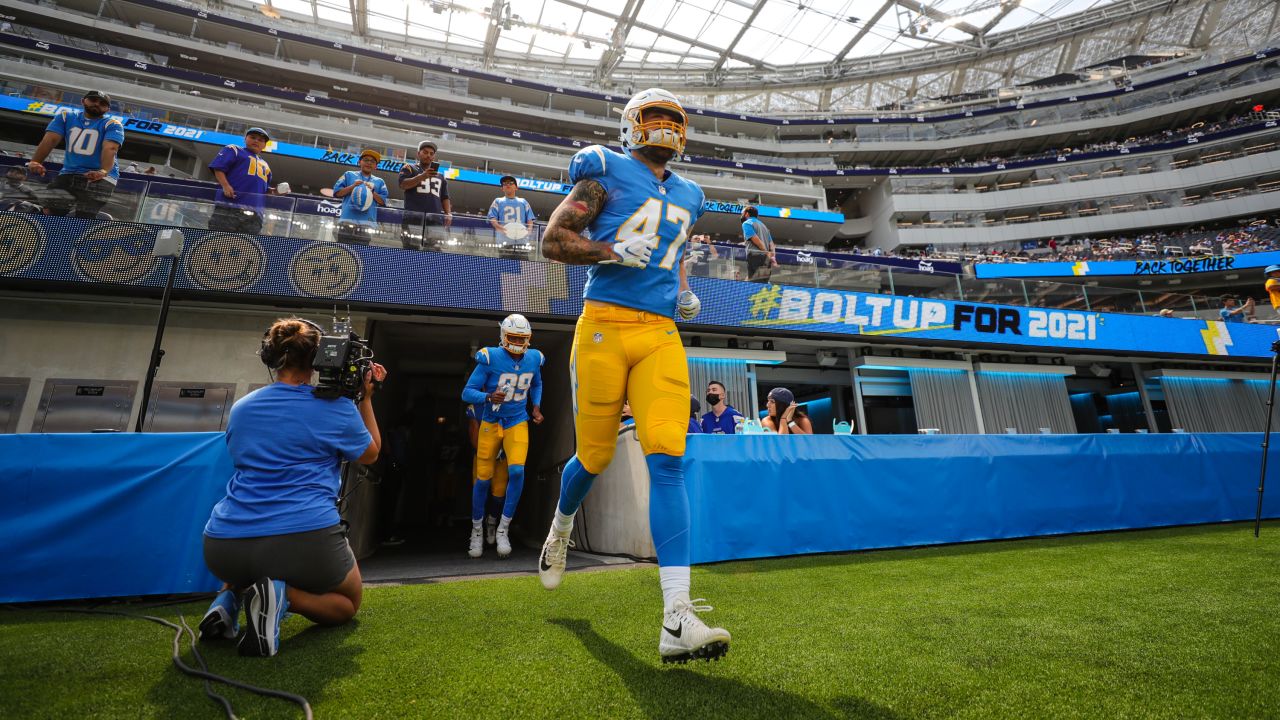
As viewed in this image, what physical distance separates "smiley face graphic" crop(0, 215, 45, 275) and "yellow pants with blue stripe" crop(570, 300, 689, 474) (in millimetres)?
7494

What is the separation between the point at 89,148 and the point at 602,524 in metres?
7.54

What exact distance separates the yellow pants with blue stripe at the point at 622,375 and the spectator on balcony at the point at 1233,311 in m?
16.7

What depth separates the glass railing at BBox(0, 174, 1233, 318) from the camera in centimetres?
643

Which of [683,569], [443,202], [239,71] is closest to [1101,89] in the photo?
[443,202]

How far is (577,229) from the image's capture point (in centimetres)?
232

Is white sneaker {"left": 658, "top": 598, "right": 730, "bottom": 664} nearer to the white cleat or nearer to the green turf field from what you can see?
the green turf field

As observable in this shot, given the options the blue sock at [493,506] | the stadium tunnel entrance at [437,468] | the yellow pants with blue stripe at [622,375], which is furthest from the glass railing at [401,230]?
the yellow pants with blue stripe at [622,375]

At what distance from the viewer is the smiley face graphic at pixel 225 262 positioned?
20.9 feet

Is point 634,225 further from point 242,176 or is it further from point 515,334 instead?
point 242,176

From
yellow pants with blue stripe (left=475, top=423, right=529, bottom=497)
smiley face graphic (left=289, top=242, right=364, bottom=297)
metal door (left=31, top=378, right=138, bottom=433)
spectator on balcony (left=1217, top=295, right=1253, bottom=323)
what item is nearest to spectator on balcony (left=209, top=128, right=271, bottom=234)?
smiley face graphic (left=289, top=242, right=364, bottom=297)

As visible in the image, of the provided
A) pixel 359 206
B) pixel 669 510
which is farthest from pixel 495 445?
pixel 669 510

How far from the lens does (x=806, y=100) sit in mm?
45406

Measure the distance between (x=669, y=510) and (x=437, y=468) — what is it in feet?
45.7

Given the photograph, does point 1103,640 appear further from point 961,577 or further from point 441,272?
point 441,272
